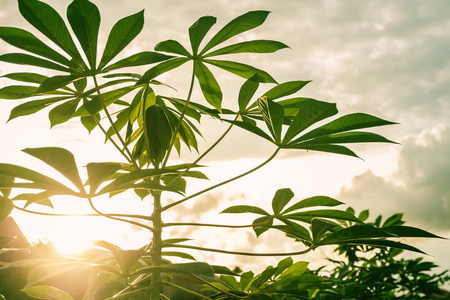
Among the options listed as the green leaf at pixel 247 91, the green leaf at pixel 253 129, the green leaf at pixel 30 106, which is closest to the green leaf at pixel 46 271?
the green leaf at pixel 253 129

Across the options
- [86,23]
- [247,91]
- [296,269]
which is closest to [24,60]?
[86,23]

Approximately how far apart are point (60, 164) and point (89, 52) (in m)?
0.38

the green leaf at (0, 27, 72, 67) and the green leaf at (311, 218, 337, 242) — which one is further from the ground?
the green leaf at (0, 27, 72, 67)

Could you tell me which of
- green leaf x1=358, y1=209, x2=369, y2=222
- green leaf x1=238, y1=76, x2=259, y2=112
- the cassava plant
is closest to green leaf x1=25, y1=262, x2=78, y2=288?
the cassava plant

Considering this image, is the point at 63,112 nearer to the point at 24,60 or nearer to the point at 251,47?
the point at 24,60

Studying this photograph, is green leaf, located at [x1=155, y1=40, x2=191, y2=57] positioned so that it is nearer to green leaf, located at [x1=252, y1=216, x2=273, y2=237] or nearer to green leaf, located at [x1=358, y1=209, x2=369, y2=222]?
green leaf, located at [x1=252, y1=216, x2=273, y2=237]

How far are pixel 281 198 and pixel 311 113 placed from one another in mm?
253

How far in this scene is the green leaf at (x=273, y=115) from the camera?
103cm

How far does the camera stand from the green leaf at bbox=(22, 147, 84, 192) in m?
0.72

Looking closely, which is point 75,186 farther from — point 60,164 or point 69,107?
point 69,107

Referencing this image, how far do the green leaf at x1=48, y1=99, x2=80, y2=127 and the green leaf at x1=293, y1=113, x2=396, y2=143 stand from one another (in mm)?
678

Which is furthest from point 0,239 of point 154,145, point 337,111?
point 337,111

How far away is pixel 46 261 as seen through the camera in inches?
32.0

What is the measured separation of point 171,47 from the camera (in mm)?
1058
